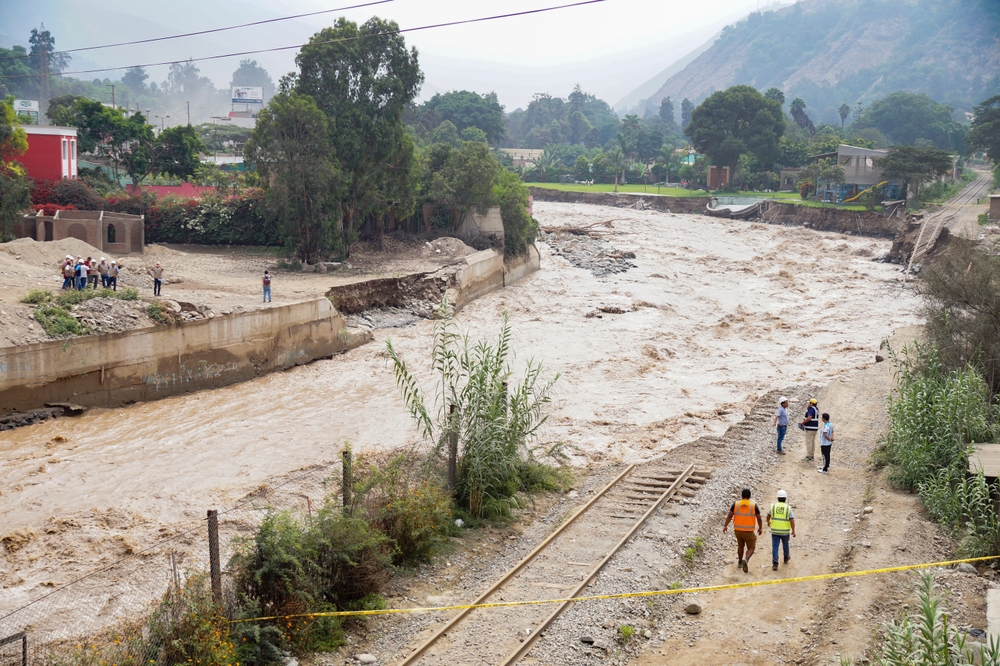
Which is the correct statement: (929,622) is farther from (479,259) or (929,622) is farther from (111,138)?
(111,138)

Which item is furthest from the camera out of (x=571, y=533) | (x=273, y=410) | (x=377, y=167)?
(x=377, y=167)

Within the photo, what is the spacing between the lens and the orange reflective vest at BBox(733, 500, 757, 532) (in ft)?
43.2

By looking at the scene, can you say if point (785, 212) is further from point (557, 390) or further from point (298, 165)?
point (557, 390)

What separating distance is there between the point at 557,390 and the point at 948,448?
39.6ft

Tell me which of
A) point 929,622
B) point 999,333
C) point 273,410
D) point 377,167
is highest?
point 377,167

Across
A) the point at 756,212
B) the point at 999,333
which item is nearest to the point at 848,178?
the point at 756,212

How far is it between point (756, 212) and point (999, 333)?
71.3 m

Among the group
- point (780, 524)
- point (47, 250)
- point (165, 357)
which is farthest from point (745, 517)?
point (47, 250)

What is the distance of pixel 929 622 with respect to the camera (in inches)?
312

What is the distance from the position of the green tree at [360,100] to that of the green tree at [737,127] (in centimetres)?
6651

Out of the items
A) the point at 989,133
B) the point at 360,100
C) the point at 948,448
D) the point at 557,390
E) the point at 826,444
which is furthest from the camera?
the point at 989,133

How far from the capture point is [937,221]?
63.1 metres

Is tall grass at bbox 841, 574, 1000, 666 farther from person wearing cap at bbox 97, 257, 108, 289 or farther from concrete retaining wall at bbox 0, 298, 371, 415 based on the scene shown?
person wearing cap at bbox 97, 257, 108, 289

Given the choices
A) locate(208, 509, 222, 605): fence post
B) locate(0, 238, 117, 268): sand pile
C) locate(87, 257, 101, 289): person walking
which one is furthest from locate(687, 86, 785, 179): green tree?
locate(208, 509, 222, 605): fence post
